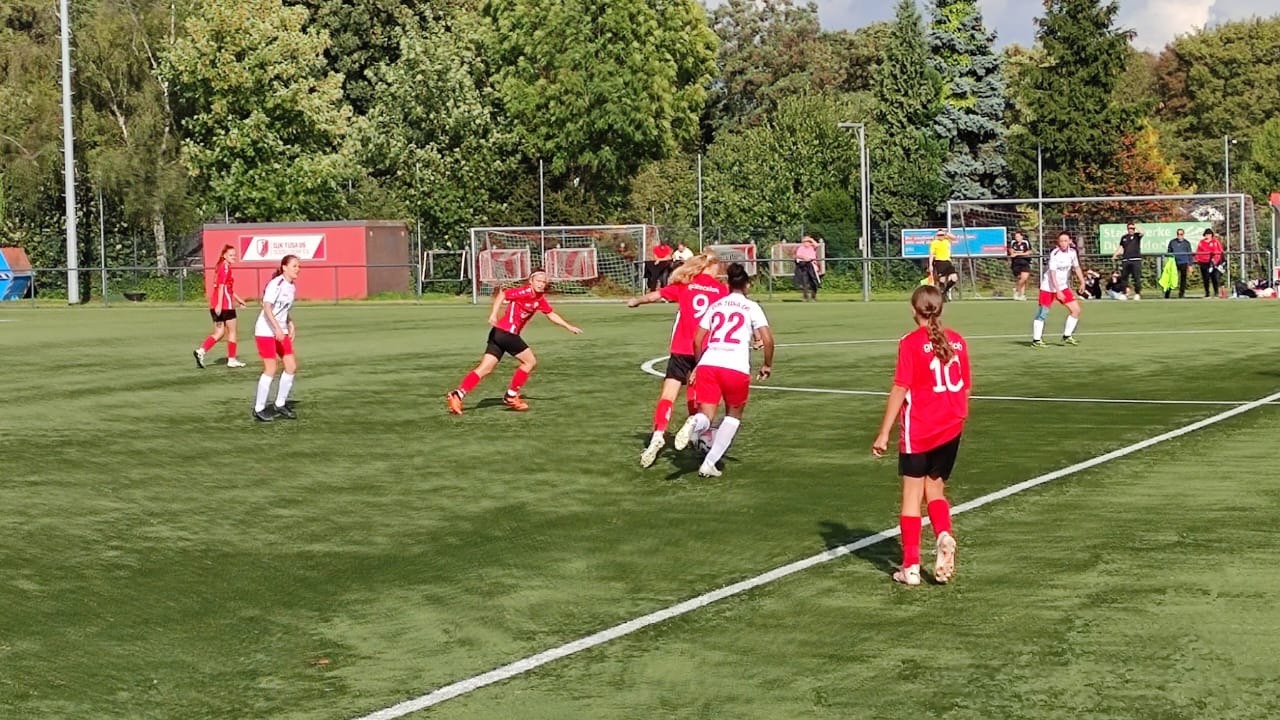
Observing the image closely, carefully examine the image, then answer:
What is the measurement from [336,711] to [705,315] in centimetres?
690

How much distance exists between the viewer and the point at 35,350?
3136cm

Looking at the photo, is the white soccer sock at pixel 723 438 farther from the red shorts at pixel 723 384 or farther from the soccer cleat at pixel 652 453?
the soccer cleat at pixel 652 453

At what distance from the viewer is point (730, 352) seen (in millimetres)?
13797

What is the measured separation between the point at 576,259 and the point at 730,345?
41267 millimetres

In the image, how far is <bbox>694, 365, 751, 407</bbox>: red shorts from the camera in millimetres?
13781

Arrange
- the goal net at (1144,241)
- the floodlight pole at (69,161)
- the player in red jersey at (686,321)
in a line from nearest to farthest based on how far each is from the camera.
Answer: the player in red jersey at (686,321) → the goal net at (1144,241) → the floodlight pole at (69,161)

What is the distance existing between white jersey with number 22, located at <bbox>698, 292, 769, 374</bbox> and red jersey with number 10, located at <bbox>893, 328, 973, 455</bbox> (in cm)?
390

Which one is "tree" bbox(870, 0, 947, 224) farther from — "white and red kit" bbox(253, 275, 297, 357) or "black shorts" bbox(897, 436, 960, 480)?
"black shorts" bbox(897, 436, 960, 480)

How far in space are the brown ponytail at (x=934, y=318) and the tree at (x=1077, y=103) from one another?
6860 centimetres

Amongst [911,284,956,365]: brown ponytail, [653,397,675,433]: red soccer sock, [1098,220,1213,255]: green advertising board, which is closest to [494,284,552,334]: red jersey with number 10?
[653,397,675,433]: red soccer sock

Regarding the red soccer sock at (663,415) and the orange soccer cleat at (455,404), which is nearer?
the red soccer sock at (663,415)

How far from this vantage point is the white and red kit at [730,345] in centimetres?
1369

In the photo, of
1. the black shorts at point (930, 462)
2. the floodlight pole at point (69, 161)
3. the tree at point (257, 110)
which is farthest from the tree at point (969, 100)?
the black shorts at point (930, 462)

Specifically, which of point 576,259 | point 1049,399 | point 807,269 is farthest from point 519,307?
point 576,259
